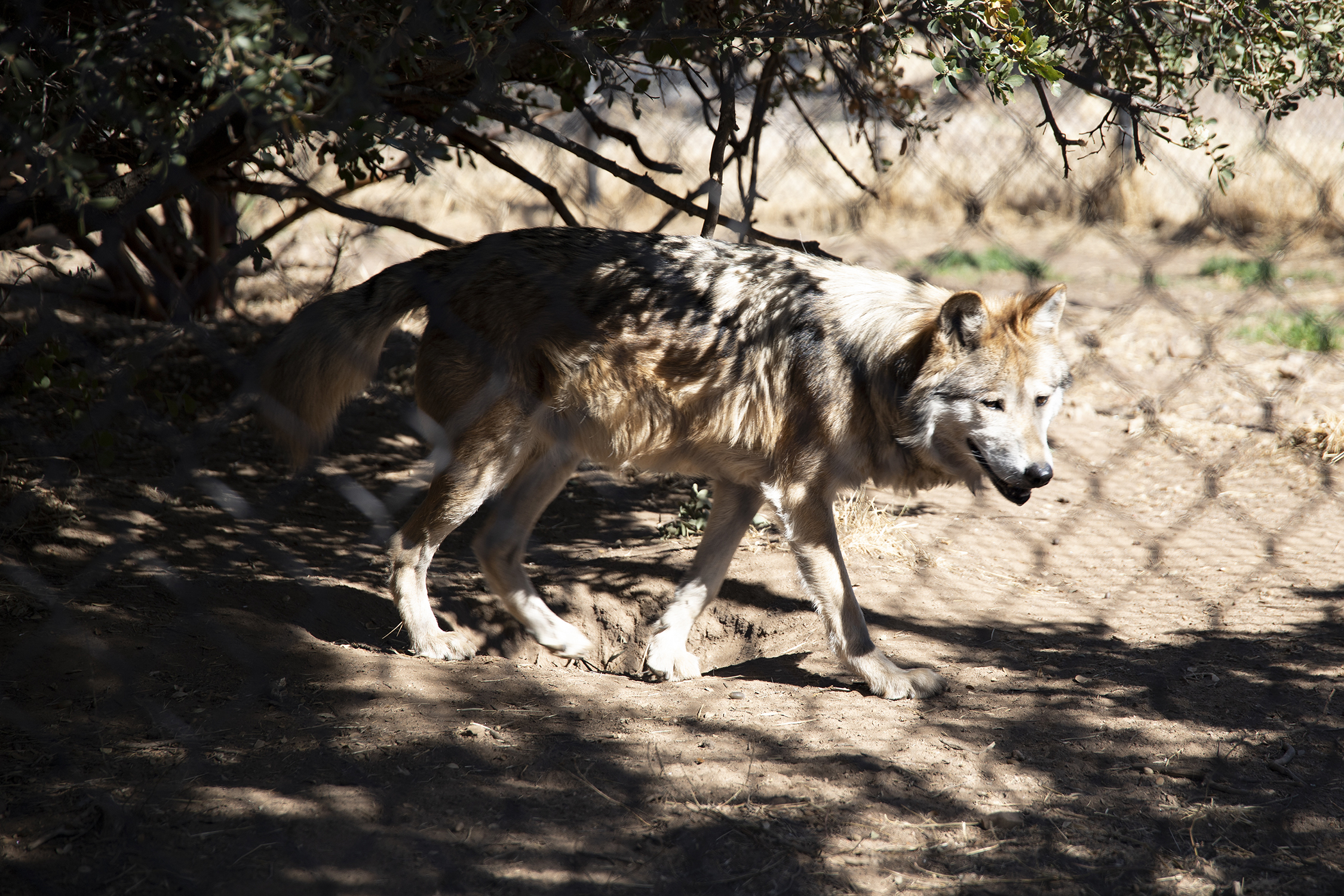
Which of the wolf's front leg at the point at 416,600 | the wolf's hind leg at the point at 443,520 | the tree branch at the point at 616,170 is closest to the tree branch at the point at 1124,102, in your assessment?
the tree branch at the point at 616,170

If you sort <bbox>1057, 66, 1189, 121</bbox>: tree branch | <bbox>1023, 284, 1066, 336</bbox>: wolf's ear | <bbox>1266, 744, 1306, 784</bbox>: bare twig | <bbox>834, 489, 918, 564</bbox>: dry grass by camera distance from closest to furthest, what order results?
<bbox>1266, 744, 1306, 784</bbox>: bare twig
<bbox>1023, 284, 1066, 336</bbox>: wolf's ear
<bbox>1057, 66, 1189, 121</bbox>: tree branch
<bbox>834, 489, 918, 564</bbox>: dry grass

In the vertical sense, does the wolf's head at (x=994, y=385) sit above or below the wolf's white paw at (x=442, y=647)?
above

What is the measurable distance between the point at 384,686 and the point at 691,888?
3.84ft

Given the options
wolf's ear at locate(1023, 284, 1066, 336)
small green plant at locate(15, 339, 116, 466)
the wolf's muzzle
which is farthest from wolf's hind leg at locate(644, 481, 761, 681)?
small green plant at locate(15, 339, 116, 466)

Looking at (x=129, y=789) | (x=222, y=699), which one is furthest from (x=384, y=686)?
(x=129, y=789)

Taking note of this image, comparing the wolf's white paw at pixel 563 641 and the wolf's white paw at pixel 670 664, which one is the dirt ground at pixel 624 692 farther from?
the wolf's white paw at pixel 670 664

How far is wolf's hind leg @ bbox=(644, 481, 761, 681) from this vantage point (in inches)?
125

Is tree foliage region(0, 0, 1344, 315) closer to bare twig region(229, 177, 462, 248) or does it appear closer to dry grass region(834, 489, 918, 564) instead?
bare twig region(229, 177, 462, 248)

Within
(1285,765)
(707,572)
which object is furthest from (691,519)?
(1285,765)

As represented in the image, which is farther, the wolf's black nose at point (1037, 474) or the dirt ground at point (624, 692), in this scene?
the wolf's black nose at point (1037, 474)

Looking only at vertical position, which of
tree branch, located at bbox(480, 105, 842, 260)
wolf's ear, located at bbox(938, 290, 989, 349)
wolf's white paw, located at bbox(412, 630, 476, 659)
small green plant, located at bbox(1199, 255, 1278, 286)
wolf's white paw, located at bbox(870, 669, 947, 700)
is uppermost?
small green plant, located at bbox(1199, 255, 1278, 286)

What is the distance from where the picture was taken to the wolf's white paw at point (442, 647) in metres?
3.03

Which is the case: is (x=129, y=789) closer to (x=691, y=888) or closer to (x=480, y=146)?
(x=691, y=888)

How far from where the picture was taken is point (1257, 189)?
725 cm
